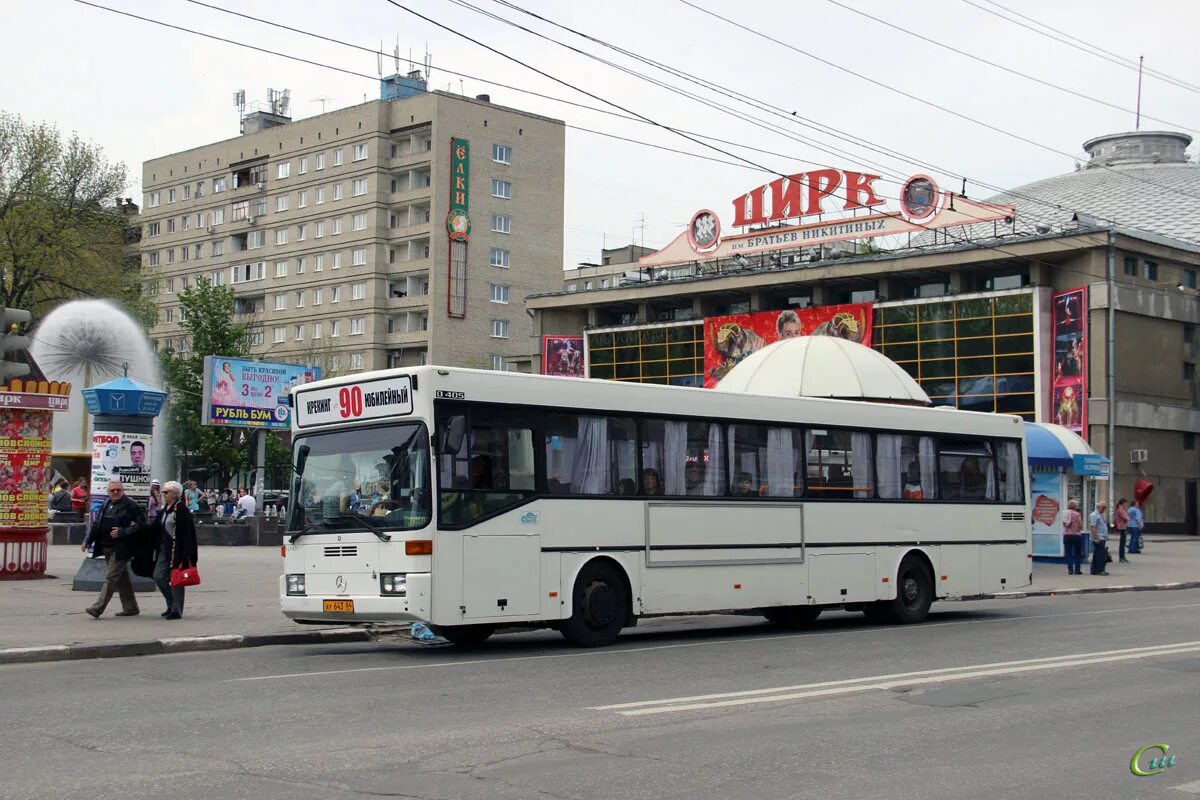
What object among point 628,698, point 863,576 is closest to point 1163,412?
point 863,576

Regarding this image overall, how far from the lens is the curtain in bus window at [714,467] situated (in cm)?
1694

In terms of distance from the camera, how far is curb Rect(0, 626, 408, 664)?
13.8 meters

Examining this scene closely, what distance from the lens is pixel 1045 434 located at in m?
36.0

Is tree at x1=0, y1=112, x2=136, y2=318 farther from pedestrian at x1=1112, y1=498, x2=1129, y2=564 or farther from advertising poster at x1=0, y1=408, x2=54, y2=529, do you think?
pedestrian at x1=1112, y1=498, x2=1129, y2=564

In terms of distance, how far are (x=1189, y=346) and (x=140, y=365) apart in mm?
47318

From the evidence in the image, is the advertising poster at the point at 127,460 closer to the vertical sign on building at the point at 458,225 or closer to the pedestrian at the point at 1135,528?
the pedestrian at the point at 1135,528

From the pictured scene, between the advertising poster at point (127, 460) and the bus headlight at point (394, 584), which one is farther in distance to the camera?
the advertising poster at point (127, 460)

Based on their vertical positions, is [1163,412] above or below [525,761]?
above

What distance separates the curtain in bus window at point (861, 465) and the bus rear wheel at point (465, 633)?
594cm

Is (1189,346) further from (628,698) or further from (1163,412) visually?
(628,698)

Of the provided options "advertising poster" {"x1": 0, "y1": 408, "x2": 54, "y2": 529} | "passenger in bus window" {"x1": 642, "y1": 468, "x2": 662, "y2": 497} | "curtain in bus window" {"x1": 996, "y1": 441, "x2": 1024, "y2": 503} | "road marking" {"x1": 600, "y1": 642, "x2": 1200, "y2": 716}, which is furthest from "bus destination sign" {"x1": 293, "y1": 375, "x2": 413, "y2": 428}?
"curtain in bus window" {"x1": 996, "y1": 441, "x2": 1024, "y2": 503}

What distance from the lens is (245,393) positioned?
44.8 meters

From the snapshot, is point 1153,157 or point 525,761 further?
point 1153,157

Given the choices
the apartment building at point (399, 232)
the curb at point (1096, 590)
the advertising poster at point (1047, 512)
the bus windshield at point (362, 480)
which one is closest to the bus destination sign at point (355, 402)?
the bus windshield at point (362, 480)
